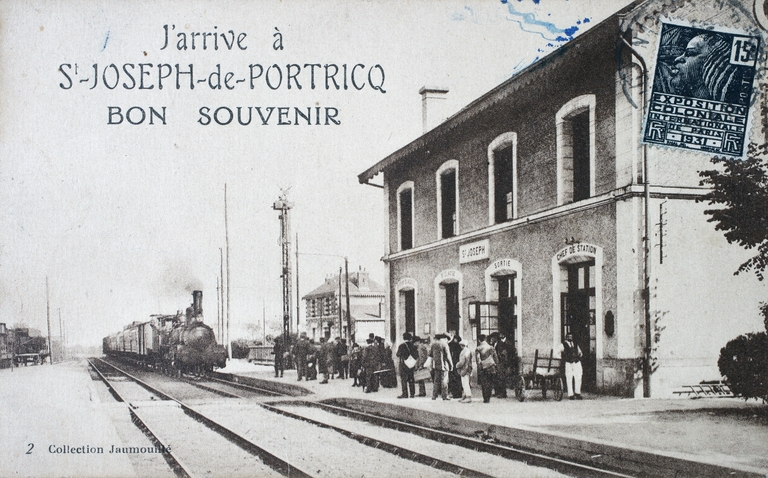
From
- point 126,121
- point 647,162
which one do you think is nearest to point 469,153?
point 647,162

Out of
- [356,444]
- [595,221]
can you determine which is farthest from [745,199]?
[356,444]

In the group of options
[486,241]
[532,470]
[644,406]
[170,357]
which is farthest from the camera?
[170,357]

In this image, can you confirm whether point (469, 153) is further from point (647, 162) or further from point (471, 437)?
point (471, 437)

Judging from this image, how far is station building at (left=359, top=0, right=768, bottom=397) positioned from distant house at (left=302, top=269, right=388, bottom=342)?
1550 inches

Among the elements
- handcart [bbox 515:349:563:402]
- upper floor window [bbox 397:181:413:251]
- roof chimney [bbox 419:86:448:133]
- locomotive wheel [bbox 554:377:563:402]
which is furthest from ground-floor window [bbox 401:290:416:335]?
locomotive wheel [bbox 554:377:563:402]

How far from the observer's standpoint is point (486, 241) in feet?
50.5

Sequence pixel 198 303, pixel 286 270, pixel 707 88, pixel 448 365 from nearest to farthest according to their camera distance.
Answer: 1. pixel 707 88
2. pixel 448 365
3. pixel 286 270
4. pixel 198 303

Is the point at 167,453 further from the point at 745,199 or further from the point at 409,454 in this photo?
the point at 745,199

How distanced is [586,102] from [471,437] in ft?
19.3

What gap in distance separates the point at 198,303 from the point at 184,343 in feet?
5.18

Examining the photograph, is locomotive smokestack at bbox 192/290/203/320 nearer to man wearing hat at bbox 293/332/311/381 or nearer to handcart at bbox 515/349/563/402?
man wearing hat at bbox 293/332/311/381

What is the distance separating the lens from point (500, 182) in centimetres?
1515

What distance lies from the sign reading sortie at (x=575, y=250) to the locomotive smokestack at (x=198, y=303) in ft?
48.7

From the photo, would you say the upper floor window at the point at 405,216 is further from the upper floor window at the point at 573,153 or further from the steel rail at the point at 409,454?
the steel rail at the point at 409,454
